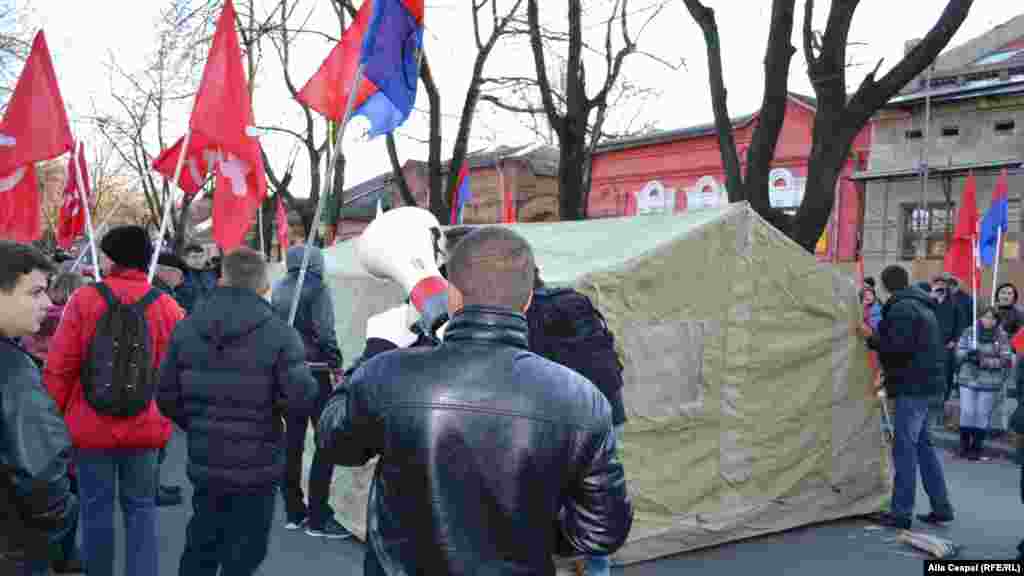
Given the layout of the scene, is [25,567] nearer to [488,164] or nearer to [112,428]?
[112,428]

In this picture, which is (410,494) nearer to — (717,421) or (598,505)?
(598,505)

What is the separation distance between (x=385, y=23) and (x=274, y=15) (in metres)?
12.5

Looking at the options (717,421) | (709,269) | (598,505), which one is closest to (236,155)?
(709,269)

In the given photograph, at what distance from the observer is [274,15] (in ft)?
53.0

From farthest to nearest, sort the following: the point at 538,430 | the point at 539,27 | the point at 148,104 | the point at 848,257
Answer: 1. the point at 148,104
2. the point at 848,257
3. the point at 539,27
4. the point at 538,430

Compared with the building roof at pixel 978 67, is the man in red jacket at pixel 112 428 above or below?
below

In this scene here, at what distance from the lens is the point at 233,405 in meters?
3.65

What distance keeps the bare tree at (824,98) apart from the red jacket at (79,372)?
6607mm

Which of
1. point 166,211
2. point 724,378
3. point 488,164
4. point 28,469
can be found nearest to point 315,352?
point 166,211

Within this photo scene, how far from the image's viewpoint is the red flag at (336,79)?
5219mm

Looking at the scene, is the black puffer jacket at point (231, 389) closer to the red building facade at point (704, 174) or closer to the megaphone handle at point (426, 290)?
the megaphone handle at point (426, 290)

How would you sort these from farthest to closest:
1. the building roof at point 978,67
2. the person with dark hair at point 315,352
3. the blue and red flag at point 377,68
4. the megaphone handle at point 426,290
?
the building roof at point 978,67 < the person with dark hair at point 315,352 < the blue and red flag at point 377,68 < the megaphone handle at point 426,290

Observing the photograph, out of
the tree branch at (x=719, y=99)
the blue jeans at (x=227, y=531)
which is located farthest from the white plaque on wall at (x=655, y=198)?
the blue jeans at (x=227, y=531)

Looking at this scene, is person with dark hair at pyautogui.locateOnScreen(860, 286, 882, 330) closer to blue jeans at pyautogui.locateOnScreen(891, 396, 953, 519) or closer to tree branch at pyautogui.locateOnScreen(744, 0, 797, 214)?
tree branch at pyautogui.locateOnScreen(744, 0, 797, 214)
